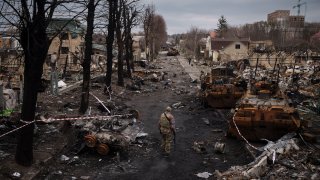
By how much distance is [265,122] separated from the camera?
43.4 ft

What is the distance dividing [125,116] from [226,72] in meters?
11.1

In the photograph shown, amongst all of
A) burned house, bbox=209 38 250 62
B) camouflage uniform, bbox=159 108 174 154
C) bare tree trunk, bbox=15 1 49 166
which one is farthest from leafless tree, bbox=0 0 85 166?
burned house, bbox=209 38 250 62

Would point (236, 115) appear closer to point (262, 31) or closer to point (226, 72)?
point (226, 72)

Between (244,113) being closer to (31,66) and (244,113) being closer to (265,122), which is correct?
(265,122)

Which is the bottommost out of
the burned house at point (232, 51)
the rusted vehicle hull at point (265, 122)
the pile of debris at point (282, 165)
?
the pile of debris at point (282, 165)

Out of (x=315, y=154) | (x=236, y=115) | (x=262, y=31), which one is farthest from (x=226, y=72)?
(x=262, y=31)

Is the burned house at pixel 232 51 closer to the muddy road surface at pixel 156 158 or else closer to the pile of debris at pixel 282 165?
the muddy road surface at pixel 156 158

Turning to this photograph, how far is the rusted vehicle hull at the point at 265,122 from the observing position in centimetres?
1310

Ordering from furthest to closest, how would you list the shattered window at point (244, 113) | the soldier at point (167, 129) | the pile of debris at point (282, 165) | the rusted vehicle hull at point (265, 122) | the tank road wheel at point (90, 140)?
the shattered window at point (244, 113), the rusted vehicle hull at point (265, 122), the soldier at point (167, 129), the tank road wheel at point (90, 140), the pile of debris at point (282, 165)

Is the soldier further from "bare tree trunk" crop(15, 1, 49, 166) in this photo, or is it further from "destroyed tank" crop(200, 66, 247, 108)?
"destroyed tank" crop(200, 66, 247, 108)

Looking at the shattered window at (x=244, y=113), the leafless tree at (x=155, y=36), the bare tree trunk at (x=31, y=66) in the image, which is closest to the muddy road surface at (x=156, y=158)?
the bare tree trunk at (x=31, y=66)

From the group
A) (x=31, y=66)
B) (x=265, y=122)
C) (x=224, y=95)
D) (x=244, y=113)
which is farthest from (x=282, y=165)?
(x=224, y=95)

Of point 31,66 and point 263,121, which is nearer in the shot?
point 31,66

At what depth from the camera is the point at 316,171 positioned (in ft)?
31.1
